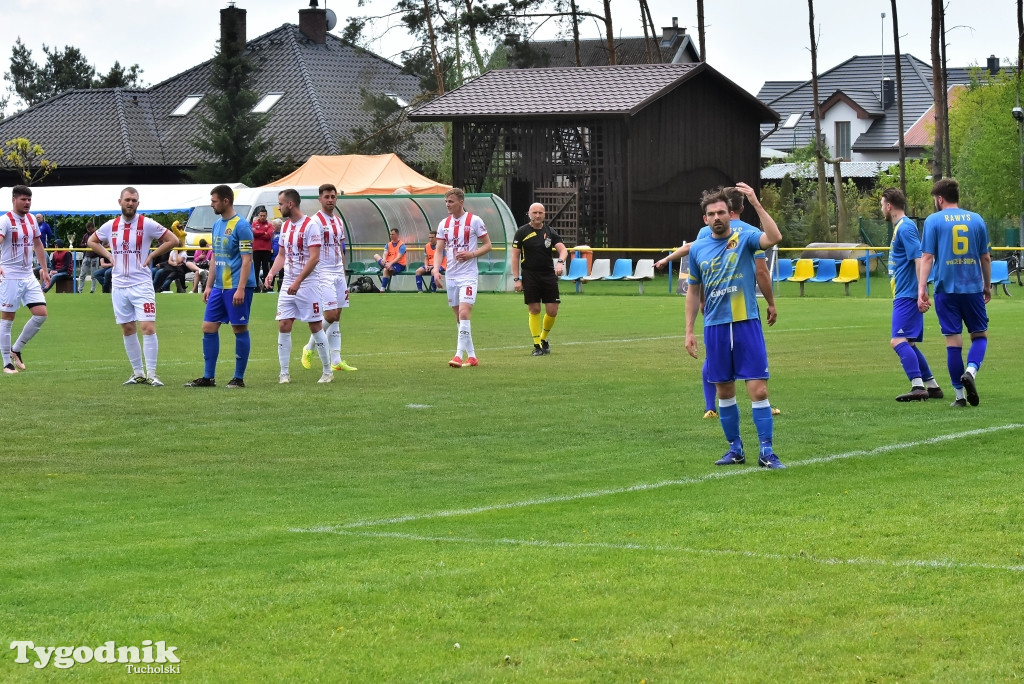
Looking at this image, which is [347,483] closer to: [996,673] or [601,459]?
[601,459]

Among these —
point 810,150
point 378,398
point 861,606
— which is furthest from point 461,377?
point 810,150

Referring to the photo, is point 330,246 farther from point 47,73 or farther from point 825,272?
point 47,73

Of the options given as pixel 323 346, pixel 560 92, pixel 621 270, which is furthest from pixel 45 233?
pixel 323 346

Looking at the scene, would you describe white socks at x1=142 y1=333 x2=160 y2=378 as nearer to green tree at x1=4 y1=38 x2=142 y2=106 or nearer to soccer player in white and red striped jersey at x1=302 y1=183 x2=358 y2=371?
soccer player in white and red striped jersey at x1=302 y1=183 x2=358 y2=371

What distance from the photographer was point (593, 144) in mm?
46625

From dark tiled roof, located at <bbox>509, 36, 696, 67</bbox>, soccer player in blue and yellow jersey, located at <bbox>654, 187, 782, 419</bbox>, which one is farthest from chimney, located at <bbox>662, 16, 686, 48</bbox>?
soccer player in blue and yellow jersey, located at <bbox>654, 187, 782, 419</bbox>

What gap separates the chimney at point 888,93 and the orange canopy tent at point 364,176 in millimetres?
61544

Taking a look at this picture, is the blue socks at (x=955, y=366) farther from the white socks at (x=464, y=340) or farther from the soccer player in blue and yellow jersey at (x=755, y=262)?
the white socks at (x=464, y=340)

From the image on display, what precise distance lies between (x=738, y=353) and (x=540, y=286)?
10068mm

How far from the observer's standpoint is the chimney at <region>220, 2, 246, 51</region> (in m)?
64.9

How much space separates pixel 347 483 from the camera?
31.9ft

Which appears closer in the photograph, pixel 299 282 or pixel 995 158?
pixel 299 282

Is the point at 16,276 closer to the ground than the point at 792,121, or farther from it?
closer to the ground

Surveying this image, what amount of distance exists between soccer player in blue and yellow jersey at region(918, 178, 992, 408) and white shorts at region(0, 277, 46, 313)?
1012cm
